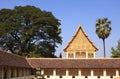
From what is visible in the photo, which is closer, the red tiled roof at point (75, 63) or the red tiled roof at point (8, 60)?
the red tiled roof at point (8, 60)

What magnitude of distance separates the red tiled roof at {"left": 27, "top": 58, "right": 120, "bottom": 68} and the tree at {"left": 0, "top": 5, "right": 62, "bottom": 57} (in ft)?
40.8

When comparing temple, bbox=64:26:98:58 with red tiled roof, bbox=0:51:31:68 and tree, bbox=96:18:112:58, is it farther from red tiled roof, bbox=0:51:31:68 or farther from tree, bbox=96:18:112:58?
red tiled roof, bbox=0:51:31:68

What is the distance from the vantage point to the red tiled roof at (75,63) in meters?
63.2

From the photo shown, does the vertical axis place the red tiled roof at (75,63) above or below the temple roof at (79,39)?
below

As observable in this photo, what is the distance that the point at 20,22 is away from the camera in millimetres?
79625

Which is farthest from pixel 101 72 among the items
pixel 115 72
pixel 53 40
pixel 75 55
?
pixel 53 40

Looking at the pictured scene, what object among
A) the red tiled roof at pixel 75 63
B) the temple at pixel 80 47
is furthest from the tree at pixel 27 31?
the red tiled roof at pixel 75 63

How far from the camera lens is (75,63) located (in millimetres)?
64438

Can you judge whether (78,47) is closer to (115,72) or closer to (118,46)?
(118,46)

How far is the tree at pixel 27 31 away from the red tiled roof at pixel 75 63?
40.8ft

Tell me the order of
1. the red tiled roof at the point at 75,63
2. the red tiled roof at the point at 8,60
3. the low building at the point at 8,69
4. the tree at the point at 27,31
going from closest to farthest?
the low building at the point at 8,69 → the red tiled roof at the point at 8,60 → the red tiled roof at the point at 75,63 → the tree at the point at 27,31

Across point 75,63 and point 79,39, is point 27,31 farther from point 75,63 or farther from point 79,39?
point 75,63

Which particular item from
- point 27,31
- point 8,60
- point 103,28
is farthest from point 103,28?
point 8,60

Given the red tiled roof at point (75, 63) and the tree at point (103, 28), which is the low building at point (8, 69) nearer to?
the red tiled roof at point (75, 63)
